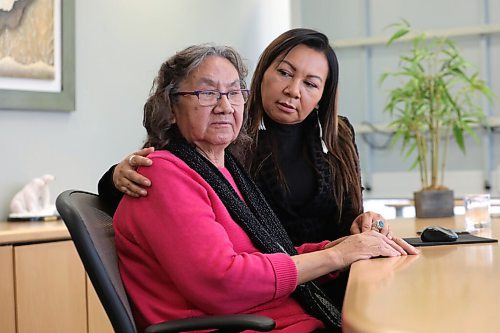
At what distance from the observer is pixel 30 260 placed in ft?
8.89

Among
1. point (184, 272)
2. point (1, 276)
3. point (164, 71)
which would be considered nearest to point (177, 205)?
point (184, 272)

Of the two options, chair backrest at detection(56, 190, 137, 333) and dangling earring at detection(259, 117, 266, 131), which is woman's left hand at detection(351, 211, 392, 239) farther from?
chair backrest at detection(56, 190, 137, 333)

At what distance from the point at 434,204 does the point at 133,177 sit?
81.1 inches

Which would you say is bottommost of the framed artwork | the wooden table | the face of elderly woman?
the wooden table

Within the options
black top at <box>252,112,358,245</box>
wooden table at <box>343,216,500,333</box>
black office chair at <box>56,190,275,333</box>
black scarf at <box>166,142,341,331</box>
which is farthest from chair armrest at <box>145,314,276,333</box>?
black top at <box>252,112,358,245</box>

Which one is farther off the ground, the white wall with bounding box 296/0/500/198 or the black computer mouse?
the white wall with bounding box 296/0/500/198

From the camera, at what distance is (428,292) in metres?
1.27

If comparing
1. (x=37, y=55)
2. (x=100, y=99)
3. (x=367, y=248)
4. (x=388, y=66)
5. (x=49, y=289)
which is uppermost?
(x=388, y=66)

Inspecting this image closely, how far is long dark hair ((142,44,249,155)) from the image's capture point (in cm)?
176

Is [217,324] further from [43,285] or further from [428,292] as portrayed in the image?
[43,285]

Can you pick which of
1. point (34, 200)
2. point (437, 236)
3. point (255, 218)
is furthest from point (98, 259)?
point (34, 200)

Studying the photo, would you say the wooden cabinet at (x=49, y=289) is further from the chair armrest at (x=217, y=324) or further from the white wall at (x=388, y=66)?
the white wall at (x=388, y=66)

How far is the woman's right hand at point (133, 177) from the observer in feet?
5.10

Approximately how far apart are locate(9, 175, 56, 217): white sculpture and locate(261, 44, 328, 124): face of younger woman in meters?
1.29
